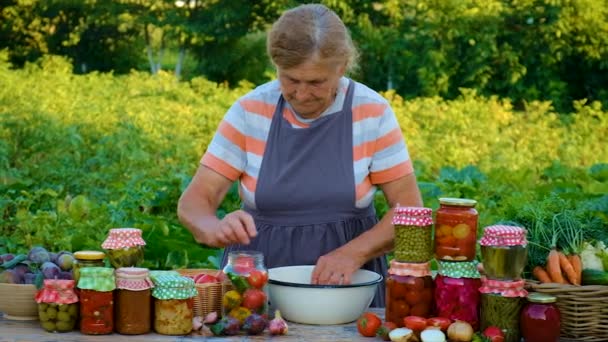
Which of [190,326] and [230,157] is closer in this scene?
[190,326]

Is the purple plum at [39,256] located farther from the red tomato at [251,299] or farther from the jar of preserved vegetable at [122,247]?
the red tomato at [251,299]

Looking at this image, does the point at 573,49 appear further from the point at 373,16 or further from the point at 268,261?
the point at 268,261

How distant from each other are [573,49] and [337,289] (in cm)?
1158

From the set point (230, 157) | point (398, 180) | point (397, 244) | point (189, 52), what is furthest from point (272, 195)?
point (189, 52)

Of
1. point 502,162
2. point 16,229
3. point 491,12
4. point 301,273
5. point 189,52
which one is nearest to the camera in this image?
point 301,273

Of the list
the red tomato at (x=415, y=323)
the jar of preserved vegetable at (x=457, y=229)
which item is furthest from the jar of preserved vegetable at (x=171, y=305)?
the jar of preserved vegetable at (x=457, y=229)

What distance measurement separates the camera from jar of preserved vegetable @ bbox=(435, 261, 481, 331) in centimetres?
238

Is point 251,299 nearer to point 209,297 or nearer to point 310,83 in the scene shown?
point 209,297

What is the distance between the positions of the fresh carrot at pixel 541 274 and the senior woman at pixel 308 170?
50 cm

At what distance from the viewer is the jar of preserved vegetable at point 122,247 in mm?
2428

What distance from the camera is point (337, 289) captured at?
249cm

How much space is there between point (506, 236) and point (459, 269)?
136 mm

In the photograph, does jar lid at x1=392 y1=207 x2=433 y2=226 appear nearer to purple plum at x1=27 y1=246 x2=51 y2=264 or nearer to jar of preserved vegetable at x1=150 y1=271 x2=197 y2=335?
jar of preserved vegetable at x1=150 y1=271 x2=197 y2=335

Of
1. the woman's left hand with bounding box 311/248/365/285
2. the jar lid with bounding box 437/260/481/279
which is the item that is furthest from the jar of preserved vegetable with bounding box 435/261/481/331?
the woman's left hand with bounding box 311/248/365/285
